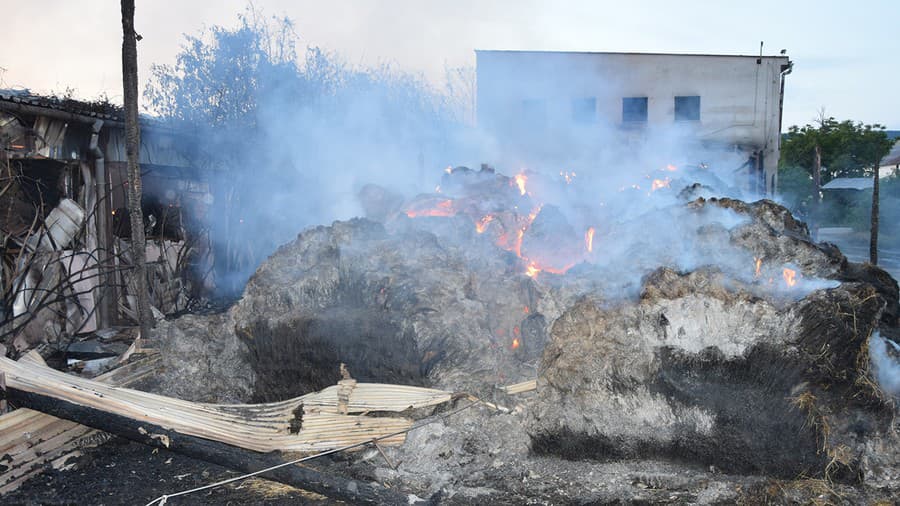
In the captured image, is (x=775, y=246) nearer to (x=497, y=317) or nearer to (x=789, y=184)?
(x=497, y=317)

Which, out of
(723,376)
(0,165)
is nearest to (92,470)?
(0,165)

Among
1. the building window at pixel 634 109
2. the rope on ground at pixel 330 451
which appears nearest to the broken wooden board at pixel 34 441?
the rope on ground at pixel 330 451

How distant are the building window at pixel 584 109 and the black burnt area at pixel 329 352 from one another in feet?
52.9

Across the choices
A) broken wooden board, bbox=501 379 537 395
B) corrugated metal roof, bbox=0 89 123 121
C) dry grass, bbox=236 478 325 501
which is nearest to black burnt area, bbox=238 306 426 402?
broken wooden board, bbox=501 379 537 395

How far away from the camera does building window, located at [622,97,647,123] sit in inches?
796

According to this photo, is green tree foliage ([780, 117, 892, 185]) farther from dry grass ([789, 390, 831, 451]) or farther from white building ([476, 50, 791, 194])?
dry grass ([789, 390, 831, 451])

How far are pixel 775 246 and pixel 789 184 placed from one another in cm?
2594

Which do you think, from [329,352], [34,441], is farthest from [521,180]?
[34,441]

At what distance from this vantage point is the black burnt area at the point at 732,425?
152 inches

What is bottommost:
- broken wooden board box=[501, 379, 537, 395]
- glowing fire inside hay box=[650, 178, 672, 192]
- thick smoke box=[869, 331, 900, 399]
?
broken wooden board box=[501, 379, 537, 395]

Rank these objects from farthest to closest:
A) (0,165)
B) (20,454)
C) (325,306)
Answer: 1. (0,165)
2. (325,306)
3. (20,454)

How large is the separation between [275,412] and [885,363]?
14.2ft

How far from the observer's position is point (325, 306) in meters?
Result: 5.70

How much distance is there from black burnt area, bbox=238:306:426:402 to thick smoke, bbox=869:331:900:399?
3304mm
